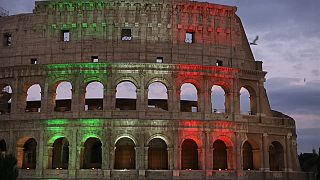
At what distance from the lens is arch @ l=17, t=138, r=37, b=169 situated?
38.7m

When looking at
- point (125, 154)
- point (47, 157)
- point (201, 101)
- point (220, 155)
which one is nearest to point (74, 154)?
point (47, 157)

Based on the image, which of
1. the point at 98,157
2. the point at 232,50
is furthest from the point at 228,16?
the point at 98,157

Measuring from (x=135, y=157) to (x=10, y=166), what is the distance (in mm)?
10400

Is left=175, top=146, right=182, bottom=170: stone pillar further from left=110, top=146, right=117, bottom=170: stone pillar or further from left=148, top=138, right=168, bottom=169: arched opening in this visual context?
left=110, top=146, right=117, bottom=170: stone pillar

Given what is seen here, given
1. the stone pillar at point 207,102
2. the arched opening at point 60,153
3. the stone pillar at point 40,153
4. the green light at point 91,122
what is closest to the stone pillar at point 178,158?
the stone pillar at point 207,102

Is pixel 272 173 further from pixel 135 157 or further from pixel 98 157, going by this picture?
pixel 98 157

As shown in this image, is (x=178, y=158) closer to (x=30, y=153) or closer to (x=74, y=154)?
(x=74, y=154)

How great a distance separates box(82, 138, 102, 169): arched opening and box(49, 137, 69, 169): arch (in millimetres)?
1719

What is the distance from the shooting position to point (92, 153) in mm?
38344

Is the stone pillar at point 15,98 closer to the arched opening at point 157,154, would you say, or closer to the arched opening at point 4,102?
the arched opening at point 4,102

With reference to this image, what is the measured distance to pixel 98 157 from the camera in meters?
38.2

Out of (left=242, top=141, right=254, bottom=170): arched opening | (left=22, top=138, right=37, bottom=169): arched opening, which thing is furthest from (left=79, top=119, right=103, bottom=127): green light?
(left=242, top=141, right=254, bottom=170): arched opening

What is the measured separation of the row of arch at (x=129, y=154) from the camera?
37.0 m

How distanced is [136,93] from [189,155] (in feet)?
22.3
